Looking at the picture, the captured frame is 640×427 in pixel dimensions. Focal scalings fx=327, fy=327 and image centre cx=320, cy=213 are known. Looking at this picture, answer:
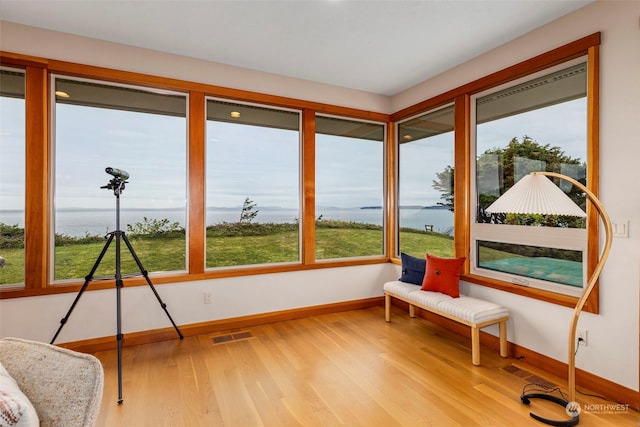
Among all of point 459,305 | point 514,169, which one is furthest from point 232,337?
point 514,169

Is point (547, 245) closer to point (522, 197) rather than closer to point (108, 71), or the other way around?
point (522, 197)

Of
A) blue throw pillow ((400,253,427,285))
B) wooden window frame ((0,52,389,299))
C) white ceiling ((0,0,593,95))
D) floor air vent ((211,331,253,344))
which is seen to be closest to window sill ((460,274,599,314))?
blue throw pillow ((400,253,427,285))

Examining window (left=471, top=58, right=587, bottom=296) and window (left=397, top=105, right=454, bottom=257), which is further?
window (left=397, top=105, right=454, bottom=257)

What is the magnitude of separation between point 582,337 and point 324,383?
1.92m

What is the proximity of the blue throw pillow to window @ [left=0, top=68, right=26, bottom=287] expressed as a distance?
3.63m

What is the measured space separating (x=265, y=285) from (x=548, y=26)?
350 centimetres

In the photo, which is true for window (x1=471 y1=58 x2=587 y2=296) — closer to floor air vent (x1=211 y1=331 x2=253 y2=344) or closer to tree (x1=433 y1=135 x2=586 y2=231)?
tree (x1=433 y1=135 x2=586 y2=231)

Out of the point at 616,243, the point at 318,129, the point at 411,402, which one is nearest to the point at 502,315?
the point at 616,243

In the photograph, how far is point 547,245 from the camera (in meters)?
2.67

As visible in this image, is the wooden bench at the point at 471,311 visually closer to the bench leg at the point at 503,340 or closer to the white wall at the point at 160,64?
the bench leg at the point at 503,340

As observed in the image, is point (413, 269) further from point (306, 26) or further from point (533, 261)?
point (306, 26)

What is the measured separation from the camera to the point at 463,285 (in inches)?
131

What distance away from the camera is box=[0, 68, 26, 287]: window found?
2.69 metres

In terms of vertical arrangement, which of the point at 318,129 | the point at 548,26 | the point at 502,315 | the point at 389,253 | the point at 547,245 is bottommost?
the point at 502,315
